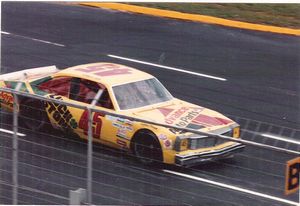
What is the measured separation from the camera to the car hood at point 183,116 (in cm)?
1061

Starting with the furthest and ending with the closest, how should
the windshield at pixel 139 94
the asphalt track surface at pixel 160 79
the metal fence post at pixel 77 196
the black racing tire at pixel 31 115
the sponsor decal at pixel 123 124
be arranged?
the windshield at pixel 139 94 → the sponsor decal at pixel 123 124 → the black racing tire at pixel 31 115 → the metal fence post at pixel 77 196 → the asphalt track surface at pixel 160 79

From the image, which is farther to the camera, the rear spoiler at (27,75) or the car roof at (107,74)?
the rear spoiler at (27,75)

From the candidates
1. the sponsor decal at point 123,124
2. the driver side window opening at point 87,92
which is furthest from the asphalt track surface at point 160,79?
the driver side window opening at point 87,92

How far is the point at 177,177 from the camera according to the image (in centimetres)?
637

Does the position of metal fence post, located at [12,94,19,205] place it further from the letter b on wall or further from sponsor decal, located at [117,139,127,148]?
the letter b on wall

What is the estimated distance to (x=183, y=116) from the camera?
1077 centimetres

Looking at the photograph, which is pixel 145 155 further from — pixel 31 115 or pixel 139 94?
pixel 139 94

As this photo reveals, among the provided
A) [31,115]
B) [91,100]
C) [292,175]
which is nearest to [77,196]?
[31,115]

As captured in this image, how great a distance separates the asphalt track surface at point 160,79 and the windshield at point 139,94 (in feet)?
5.59

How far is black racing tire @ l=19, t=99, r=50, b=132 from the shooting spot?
23.6 feet

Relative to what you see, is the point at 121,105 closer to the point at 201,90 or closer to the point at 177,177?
the point at 201,90

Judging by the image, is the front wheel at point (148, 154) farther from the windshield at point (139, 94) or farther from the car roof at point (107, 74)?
the car roof at point (107, 74)

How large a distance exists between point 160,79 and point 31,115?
684 centimetres

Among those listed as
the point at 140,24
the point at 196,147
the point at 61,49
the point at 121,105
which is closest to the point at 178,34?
the point at 140,24
